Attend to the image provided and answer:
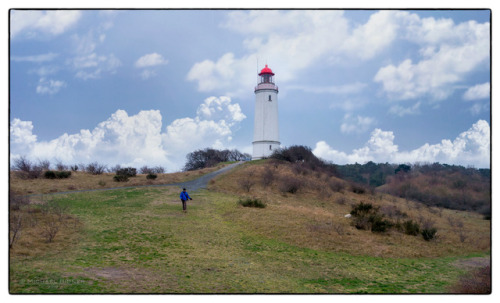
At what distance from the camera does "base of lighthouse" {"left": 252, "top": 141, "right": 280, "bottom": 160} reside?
43.7 m

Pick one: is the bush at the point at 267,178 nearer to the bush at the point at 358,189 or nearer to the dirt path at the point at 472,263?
the bush at the point at 358,189

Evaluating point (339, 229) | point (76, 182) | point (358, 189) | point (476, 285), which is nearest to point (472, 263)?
point (476, 285)

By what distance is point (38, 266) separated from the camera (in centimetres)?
860

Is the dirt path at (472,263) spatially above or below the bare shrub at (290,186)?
below

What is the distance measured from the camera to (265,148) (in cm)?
4369

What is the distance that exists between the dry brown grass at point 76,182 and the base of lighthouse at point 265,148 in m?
11.3

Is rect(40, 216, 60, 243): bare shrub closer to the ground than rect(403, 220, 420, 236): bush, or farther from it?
farther from it

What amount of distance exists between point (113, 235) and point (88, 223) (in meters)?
2.31

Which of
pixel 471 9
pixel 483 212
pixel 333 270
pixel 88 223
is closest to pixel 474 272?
pixel 483 212

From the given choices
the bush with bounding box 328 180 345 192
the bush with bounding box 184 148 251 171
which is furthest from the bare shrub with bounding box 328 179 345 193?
the bush with bounding box 184 148 251 171

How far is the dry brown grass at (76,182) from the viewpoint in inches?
959

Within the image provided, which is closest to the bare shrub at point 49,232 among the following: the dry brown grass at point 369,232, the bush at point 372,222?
the dry brown grass at point 369,232

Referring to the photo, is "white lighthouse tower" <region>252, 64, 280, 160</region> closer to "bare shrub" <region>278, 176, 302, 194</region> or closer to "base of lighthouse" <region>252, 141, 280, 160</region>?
"base of lighthouse" <region>252, 141, 280, 160</region>

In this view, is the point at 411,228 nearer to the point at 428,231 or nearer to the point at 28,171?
the point at 428,231
